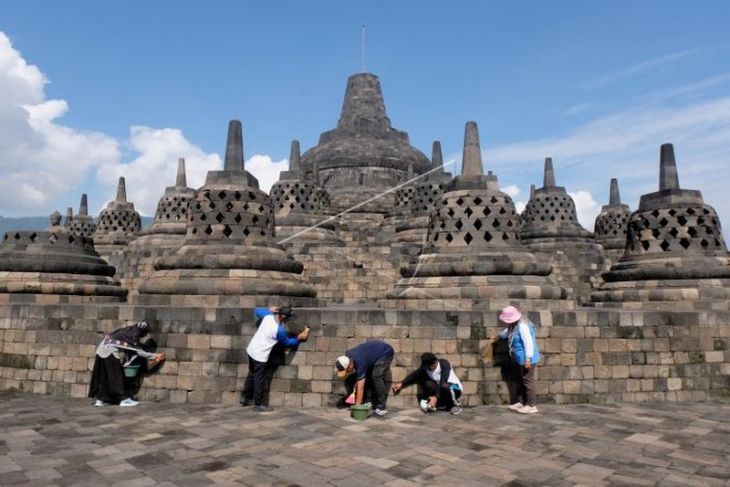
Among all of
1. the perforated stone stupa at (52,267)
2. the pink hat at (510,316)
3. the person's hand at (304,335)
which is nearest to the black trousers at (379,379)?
the person's hand at (304,335)

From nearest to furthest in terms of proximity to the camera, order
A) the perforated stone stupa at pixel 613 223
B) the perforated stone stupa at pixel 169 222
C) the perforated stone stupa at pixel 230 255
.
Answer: the perforated stone stupa at pixel 230 255 → the perforated stone stupa at pixel 169 222 → the perforated stone stupa at pixel 613 223

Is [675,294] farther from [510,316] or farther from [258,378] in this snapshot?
[258,378]

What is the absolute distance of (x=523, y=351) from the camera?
6.73 metres

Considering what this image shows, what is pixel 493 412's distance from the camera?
6789 mm

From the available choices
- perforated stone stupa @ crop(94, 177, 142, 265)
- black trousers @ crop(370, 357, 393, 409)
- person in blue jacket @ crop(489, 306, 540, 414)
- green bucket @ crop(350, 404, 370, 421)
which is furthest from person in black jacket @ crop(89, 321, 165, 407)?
perforated stone stupa @ crop(94, 177, 142, 265)

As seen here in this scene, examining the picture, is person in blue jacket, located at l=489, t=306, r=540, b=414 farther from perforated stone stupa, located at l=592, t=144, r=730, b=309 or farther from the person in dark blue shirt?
perforated stone stupa, located at l=592, t=144, r=730, b=309

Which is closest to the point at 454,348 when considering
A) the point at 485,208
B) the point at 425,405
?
the point at 425,405

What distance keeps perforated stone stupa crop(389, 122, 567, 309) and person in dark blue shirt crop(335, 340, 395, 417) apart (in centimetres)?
289

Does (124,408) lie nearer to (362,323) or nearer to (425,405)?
(362,323)

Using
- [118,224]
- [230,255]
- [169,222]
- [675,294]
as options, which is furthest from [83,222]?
[675,294]

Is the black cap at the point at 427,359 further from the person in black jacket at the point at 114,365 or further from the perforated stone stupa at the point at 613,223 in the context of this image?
the perforated stone stupa at the point at 613,223

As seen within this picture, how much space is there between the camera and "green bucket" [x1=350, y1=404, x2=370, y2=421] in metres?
6.35

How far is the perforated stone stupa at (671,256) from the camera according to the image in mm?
10375

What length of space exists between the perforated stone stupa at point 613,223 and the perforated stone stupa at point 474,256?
44.8 feet
